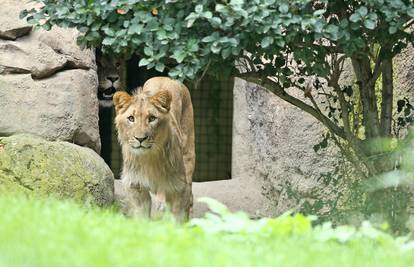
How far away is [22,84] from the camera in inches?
403

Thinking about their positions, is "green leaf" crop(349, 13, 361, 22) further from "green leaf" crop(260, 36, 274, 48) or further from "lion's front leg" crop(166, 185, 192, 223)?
"lion's front leg" crop(166, 185, 192, 223)

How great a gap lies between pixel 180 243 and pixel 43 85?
18.8 ft

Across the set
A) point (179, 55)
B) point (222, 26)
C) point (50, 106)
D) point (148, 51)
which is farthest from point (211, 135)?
point (222, 26)

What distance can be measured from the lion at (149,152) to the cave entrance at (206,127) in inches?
181

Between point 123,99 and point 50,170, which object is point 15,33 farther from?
point 123,99

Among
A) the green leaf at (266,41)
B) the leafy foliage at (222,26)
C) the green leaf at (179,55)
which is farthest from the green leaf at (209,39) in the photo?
the green leaf at (266,41)

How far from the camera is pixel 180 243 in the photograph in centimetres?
493

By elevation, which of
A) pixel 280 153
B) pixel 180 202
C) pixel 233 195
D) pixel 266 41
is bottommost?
pixel 233 195

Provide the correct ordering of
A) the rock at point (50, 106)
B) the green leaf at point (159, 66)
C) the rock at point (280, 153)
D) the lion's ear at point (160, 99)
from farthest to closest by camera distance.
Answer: the rock at point (280, 153), the rock at point (50, 106), the lion's ear at point (160, 99), the green leaf at point (159, 66)

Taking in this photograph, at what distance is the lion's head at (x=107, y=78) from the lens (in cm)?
1236

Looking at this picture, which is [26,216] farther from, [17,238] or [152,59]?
[152,59]

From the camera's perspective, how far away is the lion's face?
9000mm

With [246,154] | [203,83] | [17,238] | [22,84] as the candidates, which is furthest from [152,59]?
[203,83]

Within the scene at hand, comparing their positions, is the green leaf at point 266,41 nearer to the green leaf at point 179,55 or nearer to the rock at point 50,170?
the green leaf at point 179,55
